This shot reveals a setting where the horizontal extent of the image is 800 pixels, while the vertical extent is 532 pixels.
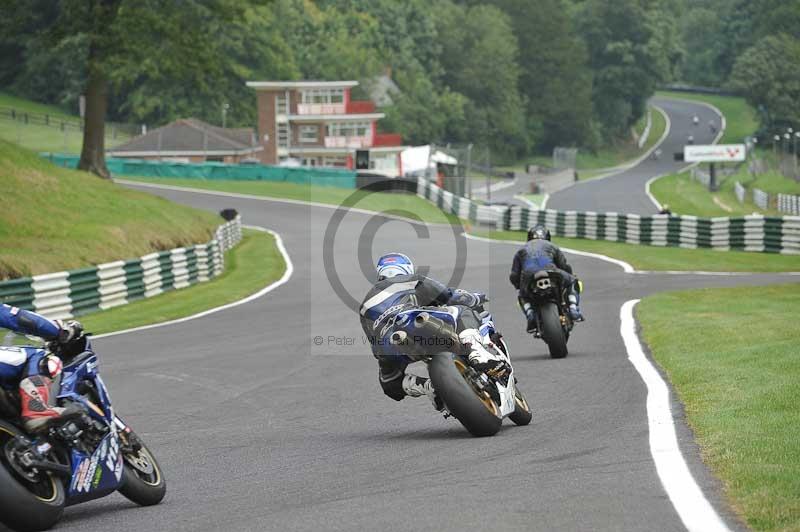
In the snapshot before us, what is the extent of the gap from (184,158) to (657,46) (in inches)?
2837

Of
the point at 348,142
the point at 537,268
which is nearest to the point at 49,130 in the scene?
the point at 348,142

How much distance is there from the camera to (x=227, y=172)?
73.1m

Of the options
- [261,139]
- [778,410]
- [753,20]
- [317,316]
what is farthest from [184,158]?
[778,410]

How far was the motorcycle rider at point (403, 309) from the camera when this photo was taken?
10.2 meters

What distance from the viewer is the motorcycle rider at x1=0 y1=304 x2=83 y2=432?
711cm

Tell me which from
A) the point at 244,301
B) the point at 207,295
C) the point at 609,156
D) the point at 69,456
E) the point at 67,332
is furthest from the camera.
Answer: the point at 609,156

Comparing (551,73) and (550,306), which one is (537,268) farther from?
(551,73)

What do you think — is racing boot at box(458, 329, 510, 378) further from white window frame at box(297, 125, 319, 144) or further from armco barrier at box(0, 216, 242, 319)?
white window frame at box(297, 125, 319, 144)

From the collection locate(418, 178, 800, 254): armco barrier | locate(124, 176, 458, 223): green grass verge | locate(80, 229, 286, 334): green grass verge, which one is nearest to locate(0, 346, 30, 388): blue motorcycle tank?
locate(80, 229, 286, 334): green grass verge

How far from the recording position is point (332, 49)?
125 metres

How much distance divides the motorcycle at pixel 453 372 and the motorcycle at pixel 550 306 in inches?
207

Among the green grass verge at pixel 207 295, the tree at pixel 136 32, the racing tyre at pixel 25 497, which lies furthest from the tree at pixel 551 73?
the racing tyre at pixel 25 497

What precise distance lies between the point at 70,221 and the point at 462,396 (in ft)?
79.9

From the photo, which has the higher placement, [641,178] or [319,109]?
[319,109]
